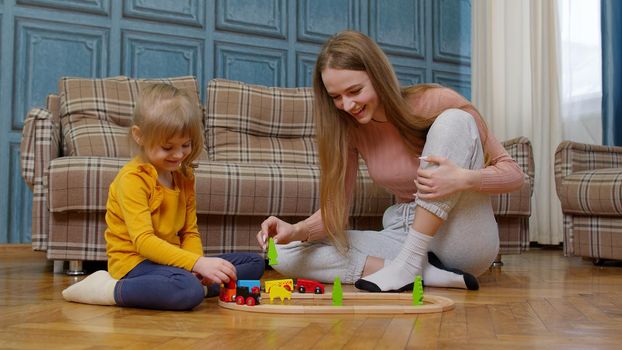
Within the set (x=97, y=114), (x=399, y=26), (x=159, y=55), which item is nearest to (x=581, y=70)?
(x=399, y=26)

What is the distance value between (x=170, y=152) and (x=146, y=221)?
155 millimetres

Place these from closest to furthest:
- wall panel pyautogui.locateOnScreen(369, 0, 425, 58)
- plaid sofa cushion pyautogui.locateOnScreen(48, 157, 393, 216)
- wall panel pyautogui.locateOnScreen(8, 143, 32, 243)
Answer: plaid sofa cushion pyautogui.locateOnScreen(48, 157, 393, 216), wall panel pyautogui.locateOnScreen(8, 143, 32, 243), wall panel pyautogui.locateOnScreen(369, 0, 425, 58)

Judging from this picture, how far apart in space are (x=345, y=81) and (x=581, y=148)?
4.77ft

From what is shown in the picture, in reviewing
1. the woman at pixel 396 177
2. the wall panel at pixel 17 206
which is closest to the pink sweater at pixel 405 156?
the woman at pixel 396 177

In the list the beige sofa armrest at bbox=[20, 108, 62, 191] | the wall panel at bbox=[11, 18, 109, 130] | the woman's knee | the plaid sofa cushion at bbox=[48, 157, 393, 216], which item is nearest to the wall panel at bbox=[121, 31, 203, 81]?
the wall panel at bbox=[11, 18, 109, 130]

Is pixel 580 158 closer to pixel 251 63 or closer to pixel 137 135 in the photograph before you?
pixel 251 63

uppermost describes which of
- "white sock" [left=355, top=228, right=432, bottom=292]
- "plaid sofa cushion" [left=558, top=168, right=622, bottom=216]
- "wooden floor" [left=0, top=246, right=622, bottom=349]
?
"plaid sofa cushion" [left=558, top=168, right=622, bottom=216]

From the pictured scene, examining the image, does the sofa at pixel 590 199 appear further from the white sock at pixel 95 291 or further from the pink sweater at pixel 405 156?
the white sock at pixel 95 291

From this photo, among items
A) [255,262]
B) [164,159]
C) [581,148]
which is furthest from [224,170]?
[581,148]

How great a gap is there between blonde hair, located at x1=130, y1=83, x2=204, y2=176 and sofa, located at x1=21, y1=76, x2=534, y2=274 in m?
0.66

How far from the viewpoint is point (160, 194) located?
1.49m

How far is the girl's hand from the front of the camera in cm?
137

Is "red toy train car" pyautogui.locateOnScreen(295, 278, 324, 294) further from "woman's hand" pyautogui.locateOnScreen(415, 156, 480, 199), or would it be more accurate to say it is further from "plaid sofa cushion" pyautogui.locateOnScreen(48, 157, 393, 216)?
"plaid sofa cushion" pyautogui.locateOnScreen(48, 157, 393, 216)

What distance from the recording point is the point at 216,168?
224 cm
